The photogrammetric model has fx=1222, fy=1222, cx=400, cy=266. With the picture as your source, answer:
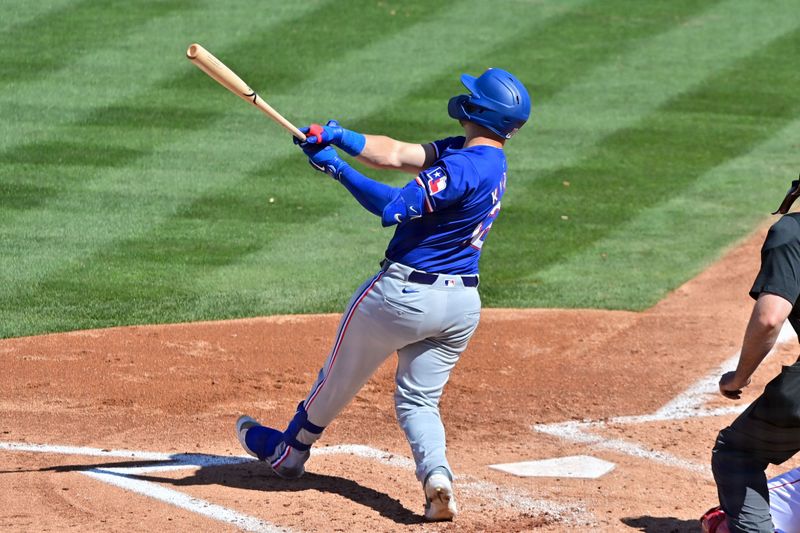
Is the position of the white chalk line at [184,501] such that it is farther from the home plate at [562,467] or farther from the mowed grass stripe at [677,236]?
the mowed grass stripe at [677,236]

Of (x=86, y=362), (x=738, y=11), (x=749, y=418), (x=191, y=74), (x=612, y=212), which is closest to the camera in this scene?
(x=749, y=418)

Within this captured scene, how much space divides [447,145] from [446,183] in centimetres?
58

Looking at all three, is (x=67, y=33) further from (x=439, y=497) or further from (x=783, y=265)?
(x=783, y=265)

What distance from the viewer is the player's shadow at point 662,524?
5.14 m

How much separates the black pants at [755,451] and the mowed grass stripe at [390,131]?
162 inches

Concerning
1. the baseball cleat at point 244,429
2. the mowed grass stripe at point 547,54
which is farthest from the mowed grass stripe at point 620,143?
the baseball cleat at point 244,429

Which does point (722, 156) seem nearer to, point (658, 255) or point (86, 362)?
point (658, 255)

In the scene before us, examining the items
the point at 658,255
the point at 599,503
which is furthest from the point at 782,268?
the point at 658,255

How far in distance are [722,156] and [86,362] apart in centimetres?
673

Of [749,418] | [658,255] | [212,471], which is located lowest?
[658,255]

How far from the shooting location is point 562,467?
591 cm

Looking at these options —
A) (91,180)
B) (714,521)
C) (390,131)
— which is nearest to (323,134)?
(714,521)

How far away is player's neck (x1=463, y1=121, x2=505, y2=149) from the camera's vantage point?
5.16 meters

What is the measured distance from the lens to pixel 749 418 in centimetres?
455
